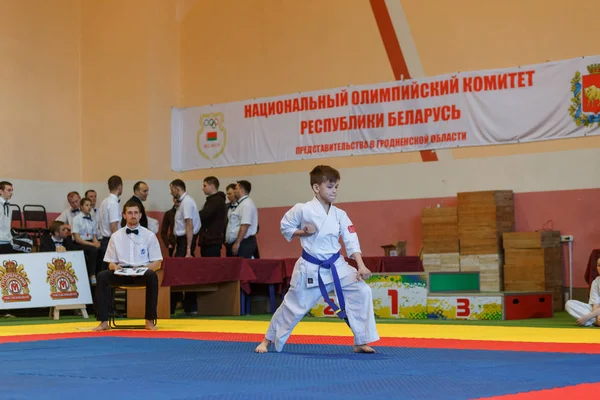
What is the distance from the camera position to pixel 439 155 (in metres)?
14.2

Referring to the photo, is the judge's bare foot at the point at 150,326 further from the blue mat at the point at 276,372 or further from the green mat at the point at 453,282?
the green mat at the point at 453,282

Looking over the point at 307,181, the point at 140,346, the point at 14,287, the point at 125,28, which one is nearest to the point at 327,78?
the point at 307,181

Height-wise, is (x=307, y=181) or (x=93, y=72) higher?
(x=93, y=72)

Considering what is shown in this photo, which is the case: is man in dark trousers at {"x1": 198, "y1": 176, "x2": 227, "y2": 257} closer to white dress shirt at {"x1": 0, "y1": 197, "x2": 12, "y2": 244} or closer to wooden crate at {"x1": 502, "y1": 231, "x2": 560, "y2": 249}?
white dress shirt at {"x1": 0, "y1": 197, "x2": 12, "y2": 244}

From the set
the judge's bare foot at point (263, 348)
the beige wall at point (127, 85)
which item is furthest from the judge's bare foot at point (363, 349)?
the beige wall at point (127, 85)

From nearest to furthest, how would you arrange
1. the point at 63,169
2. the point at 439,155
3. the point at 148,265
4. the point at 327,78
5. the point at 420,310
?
the point at 148,265 < the point at 420,310 < the point at 439,155 < the point at 327,78 < the point at 63,169

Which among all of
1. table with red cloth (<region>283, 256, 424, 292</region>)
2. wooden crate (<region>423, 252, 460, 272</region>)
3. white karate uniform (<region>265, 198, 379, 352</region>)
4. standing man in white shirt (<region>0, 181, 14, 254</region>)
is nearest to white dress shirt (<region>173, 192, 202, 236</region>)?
table with red cloth (<region>283, 256, 424, 292</region>)

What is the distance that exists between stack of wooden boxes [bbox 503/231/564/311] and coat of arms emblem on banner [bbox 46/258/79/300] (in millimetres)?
6057

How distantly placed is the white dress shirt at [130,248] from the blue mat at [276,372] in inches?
96.8

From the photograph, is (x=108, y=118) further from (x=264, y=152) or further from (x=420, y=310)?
(x=420, y=310)

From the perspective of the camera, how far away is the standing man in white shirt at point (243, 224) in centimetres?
1309

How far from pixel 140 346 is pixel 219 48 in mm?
10159

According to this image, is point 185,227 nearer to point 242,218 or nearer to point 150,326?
point 242,218

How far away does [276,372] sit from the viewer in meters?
5.22
